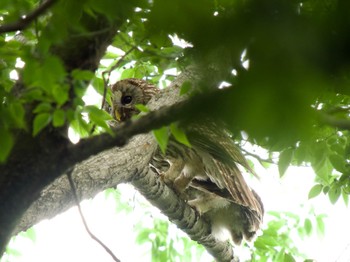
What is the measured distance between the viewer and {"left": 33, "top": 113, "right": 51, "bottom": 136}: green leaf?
1243 millimetres

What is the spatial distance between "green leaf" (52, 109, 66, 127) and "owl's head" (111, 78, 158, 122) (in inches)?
127

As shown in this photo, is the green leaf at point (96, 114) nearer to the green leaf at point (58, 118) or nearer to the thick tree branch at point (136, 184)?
the green leaf at point (58, 118)

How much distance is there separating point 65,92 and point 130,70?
220cm

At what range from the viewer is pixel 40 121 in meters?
1.25

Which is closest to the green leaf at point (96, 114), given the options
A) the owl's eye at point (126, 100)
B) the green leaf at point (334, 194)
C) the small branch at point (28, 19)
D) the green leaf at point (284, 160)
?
the small branch at point (28, 19)

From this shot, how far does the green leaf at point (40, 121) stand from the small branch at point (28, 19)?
0.59 feet

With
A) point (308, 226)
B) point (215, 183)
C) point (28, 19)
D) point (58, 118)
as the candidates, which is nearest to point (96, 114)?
point (58, 118)

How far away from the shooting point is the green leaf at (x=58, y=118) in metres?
1.25

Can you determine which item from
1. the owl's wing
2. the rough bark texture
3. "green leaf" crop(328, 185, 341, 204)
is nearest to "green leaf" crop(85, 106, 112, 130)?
the rough bark texture

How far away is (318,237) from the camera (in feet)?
14.5

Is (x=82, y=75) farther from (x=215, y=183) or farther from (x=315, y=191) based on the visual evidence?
(x=215, y=183)

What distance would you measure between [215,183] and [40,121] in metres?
2.62

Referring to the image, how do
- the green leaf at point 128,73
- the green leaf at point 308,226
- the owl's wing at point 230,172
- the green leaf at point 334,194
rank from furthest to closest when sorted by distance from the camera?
the green leaf at point 308,226 → the owl's wing at point 230,172 → the green leaf at point 128,73 → the green leaf at point 334,194

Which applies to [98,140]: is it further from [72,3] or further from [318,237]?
[318,237]
